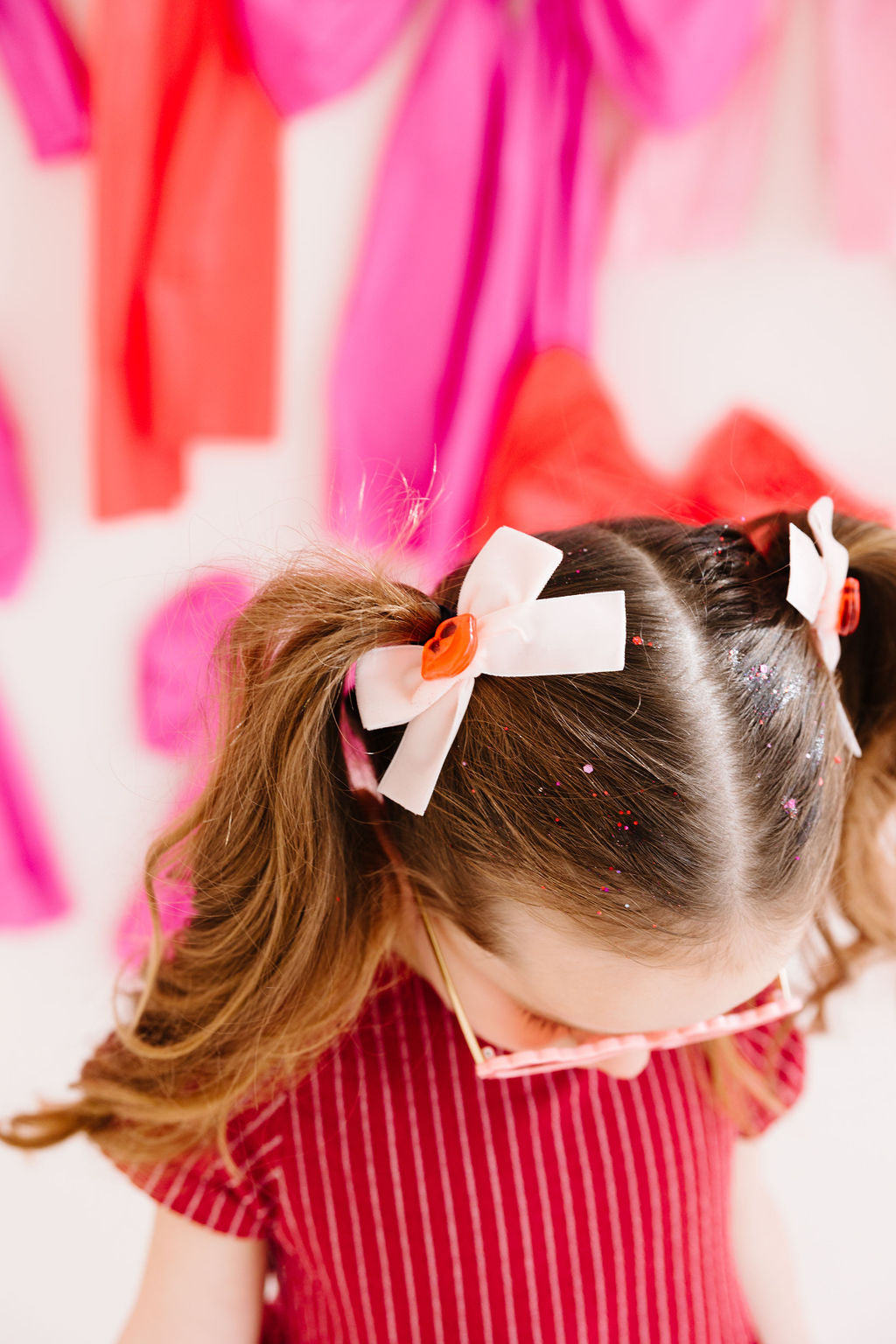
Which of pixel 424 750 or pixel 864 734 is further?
pixel 864 734

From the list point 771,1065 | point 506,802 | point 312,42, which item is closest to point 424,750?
point 506,802

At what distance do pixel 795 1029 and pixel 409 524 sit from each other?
450 millimetres

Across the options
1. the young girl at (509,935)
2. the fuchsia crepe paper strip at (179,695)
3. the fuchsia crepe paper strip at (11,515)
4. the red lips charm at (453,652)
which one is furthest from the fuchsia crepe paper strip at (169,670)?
the red lips charm at (453,652)

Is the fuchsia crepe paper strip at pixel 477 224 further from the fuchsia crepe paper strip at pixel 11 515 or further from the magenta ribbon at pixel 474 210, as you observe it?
the fuchsia crepe paper strip at pixel 11 515

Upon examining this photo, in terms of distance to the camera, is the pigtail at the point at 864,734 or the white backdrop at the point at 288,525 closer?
the pigtail at the point at 864,734

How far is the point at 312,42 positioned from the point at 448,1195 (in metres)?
0.72

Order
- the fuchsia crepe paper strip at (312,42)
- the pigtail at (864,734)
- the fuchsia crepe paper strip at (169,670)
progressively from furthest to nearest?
the fuchsia crepe paper strip at (169,670) < the fuchsia crepe paper strip at (312,42) < the pigtail at (864,734)

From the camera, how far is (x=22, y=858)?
825mm

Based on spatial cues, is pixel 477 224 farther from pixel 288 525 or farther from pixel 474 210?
pixel 288 525

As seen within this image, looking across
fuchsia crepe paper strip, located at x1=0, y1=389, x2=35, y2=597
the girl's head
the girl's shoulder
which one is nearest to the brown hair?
the girl's head

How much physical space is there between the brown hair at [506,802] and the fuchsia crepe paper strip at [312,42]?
1.33 ft

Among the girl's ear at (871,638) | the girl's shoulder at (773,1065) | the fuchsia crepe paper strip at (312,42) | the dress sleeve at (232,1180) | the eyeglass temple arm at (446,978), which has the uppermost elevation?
the fuchsia crepe paper strip at (312,42)

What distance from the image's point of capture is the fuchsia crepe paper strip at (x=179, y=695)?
1.76 feet

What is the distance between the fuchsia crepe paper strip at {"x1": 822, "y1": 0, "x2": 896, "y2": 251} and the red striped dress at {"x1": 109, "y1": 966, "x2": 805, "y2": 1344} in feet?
2.23
